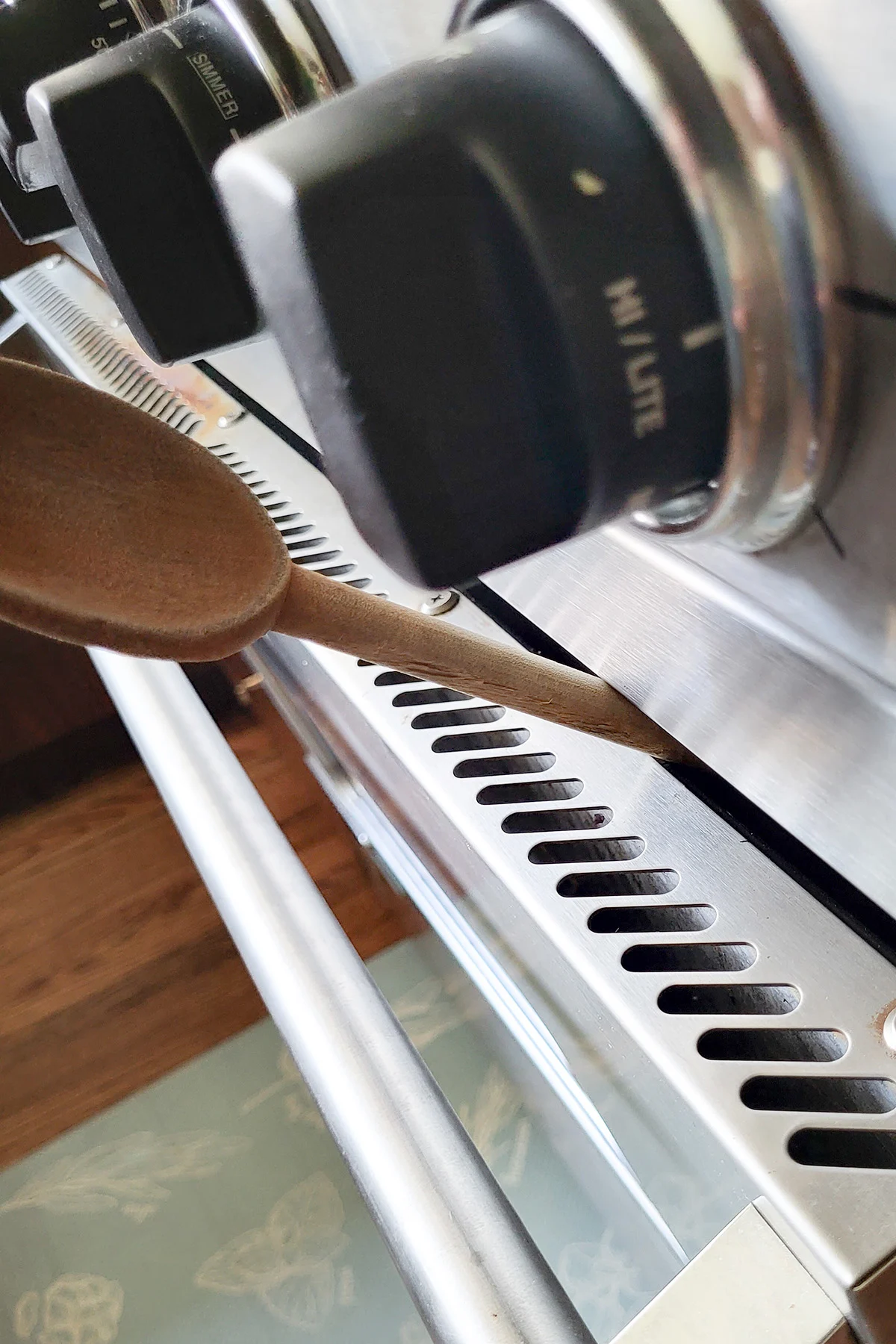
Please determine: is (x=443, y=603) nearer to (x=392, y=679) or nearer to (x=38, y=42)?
(x=392, y=679)

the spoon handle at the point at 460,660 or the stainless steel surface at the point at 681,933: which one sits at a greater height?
the spoon handle at the point at 460,660

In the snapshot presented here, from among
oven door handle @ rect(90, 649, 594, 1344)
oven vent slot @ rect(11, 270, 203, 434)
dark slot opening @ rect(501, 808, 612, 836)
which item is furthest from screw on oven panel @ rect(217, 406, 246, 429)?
dark slot opening @ rect(501, 808, 612, 836)

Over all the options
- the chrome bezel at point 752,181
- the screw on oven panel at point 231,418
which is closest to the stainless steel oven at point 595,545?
the chrome bezel at point 752,181

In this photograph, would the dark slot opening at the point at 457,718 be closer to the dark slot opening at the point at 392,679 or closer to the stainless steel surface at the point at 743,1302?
the dark slot opening at the point at 392,679

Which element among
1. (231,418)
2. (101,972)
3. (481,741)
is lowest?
(101,972)

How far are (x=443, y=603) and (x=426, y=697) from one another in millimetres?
27

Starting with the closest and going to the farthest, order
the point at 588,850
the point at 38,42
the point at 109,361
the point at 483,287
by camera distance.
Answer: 1. the point at 483,287
2. the point at 588,850
3. the point at 38,42
4. the point at 109,361

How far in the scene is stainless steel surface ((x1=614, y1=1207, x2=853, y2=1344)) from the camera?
0.16m

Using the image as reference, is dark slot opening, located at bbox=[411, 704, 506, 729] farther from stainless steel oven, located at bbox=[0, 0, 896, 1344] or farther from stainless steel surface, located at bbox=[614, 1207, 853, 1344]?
stainless steel surface, located at bbox=[614, 1207, 853, 1344]

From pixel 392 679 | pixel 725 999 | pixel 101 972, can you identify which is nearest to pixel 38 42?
pixel 392 679

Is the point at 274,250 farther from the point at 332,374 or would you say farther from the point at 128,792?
the point at 128,792

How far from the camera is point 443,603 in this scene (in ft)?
0.95

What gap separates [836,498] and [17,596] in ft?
0.41

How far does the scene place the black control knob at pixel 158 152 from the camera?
231 millimetres
